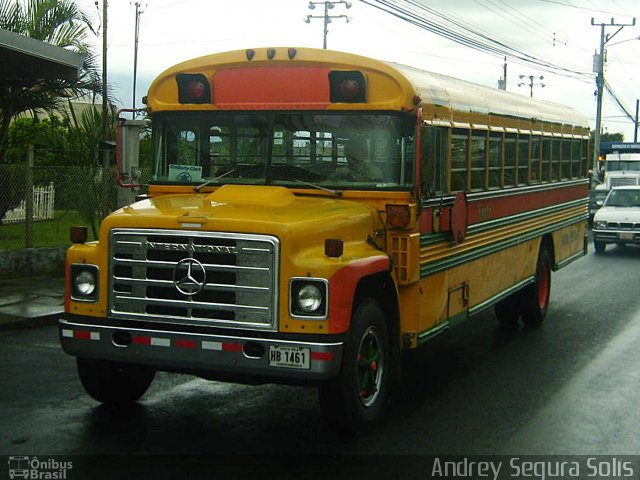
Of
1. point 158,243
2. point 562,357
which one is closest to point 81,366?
point 158,243

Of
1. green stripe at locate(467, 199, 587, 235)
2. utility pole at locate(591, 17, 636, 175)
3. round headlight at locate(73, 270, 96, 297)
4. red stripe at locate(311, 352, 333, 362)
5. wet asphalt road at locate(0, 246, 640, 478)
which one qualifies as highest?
utility pole at locate(591, 17, 636, 175)

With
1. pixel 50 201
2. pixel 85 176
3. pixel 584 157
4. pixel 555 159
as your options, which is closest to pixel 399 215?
pixel 555 159

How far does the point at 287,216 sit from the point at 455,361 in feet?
12.2

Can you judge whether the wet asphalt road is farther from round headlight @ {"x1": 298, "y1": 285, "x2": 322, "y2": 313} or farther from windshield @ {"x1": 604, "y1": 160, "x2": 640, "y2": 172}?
windshield @ {"x1": 604, "y1": 160, "x2": 640, "y2": 172}

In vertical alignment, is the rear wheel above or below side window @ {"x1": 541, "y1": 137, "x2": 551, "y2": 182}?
below

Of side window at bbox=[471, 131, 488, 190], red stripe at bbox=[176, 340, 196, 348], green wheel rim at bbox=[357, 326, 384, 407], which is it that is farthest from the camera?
side window at bbox=[471, 131, 488, 190]

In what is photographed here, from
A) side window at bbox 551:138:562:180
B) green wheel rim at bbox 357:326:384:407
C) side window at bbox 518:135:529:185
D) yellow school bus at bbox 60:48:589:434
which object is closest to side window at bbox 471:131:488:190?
yellow school bus at bbox 60:48:589:434

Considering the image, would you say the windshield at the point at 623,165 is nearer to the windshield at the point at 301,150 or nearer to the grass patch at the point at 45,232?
the grass patch at the point at 45,232

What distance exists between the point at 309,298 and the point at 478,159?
3.30m

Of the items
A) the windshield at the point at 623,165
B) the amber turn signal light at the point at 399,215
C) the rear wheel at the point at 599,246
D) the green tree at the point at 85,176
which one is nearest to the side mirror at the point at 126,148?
the amber turn signal light at the point at 399,215

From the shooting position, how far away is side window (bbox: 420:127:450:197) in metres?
6.95

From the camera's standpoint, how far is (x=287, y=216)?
606 centimetres

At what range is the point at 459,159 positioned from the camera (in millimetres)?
7902

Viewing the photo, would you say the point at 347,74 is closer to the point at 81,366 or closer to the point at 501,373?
the point at 81,366
